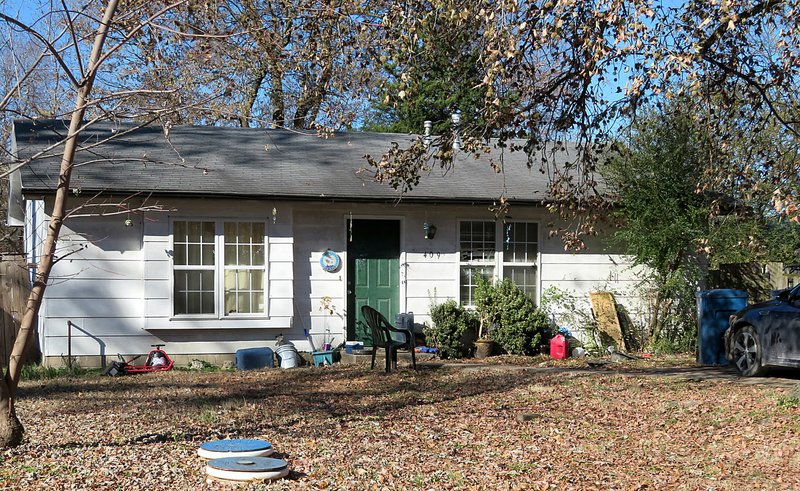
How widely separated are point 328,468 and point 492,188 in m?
8.31

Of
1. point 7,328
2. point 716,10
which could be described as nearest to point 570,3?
point 716,10

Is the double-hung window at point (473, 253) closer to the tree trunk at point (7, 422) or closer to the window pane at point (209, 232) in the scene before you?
the window pane at point (209, 232)

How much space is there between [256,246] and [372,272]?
203 centimetres

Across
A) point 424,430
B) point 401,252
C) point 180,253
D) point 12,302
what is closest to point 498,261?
point 401,252

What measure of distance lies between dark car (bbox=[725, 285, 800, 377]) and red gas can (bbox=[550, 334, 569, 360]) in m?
2.92

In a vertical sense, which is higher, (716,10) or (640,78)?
(716,10)

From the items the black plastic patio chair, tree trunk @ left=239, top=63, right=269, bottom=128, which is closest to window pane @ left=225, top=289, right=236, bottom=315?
the black plastic patio chair

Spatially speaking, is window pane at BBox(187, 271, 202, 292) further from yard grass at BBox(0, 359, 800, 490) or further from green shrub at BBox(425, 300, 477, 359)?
green shrub at BBox(425, 300, 477, 359)

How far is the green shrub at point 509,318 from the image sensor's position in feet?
44.7

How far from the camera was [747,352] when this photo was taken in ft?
36.2

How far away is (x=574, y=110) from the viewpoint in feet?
29.5

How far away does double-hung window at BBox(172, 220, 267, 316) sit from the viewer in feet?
41.5

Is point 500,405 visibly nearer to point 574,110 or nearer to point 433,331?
point 574,110

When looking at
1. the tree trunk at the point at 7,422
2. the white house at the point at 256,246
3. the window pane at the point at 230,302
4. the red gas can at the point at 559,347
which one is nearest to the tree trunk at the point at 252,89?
the white house at the point at 256,246
